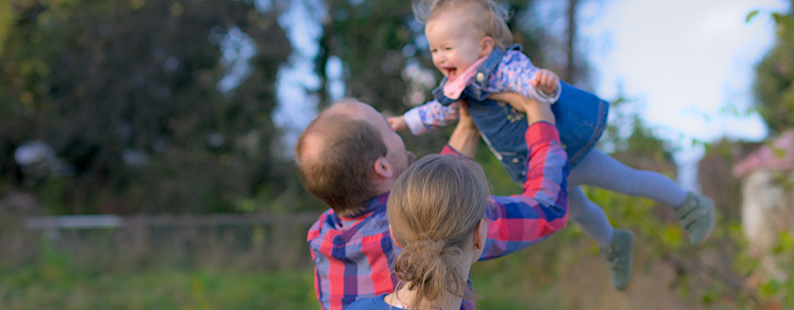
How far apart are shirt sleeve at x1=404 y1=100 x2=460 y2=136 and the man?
0.36 metres

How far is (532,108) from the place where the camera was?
1533 millimetres

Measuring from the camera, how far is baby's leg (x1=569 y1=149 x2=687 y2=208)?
1.75 meters

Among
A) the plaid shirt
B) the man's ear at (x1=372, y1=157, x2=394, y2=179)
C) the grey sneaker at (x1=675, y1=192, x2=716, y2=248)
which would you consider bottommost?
the grey sneaker at (x1=675, y1=192, x2=716, y2=248)

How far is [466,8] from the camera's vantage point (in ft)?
5.54

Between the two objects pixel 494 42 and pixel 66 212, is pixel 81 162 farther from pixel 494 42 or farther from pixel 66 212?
pixel 494 42

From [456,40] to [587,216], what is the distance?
2.50ft

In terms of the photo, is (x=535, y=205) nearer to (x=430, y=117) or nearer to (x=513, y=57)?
(x=513, y=57)

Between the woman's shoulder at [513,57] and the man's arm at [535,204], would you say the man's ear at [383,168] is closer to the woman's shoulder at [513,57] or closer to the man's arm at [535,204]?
the man's arm at [535,204]

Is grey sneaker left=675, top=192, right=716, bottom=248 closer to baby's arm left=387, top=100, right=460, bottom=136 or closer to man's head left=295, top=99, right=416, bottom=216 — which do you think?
baby's arm left=387, top=100, right=460, bottom=136

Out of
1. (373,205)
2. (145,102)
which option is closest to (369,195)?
(373,205)

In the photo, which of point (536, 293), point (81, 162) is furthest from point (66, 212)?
point (536, 293)

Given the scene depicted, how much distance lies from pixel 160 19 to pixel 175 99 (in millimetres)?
1386

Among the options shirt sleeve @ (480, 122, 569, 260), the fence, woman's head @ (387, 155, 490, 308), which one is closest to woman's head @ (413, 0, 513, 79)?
shirt sleeve @ (480, 122, 569, 260)

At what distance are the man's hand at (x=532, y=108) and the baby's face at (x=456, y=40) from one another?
17cm
